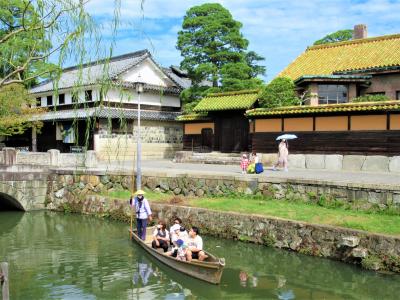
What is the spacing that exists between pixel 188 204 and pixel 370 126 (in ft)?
36.4

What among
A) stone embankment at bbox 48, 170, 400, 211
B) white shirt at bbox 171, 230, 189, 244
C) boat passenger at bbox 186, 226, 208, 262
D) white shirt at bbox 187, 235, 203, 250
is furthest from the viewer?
stone embankment at bbox 48, 170, 400, 211

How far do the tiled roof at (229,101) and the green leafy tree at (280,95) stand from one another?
2212 mm

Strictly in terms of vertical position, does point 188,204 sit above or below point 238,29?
below

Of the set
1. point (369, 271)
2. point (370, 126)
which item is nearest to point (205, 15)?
point (370, 126)

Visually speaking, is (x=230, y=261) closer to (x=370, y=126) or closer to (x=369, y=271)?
(x=369, y=271)

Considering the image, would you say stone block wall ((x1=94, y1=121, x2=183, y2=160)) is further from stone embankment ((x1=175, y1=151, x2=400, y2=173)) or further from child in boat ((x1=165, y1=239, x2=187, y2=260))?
child in boat ((x1=165, y1=239, x2=187, y2=260))

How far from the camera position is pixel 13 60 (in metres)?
6.01

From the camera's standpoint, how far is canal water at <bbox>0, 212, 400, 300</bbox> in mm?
12594

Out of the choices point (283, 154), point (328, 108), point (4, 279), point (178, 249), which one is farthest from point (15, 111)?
point (4, 279)

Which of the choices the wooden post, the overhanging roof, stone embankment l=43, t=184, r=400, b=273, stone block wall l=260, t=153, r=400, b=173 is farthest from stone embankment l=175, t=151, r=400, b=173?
the wooden post

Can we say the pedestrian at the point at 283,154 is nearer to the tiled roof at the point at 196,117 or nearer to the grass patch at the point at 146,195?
the grass patch at the point at 146,195

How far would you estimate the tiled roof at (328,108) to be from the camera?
75.3 ft

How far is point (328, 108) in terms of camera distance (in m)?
25.0

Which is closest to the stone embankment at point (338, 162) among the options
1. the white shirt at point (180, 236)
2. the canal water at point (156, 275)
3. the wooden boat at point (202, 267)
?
the canal water at point (156, 275)
